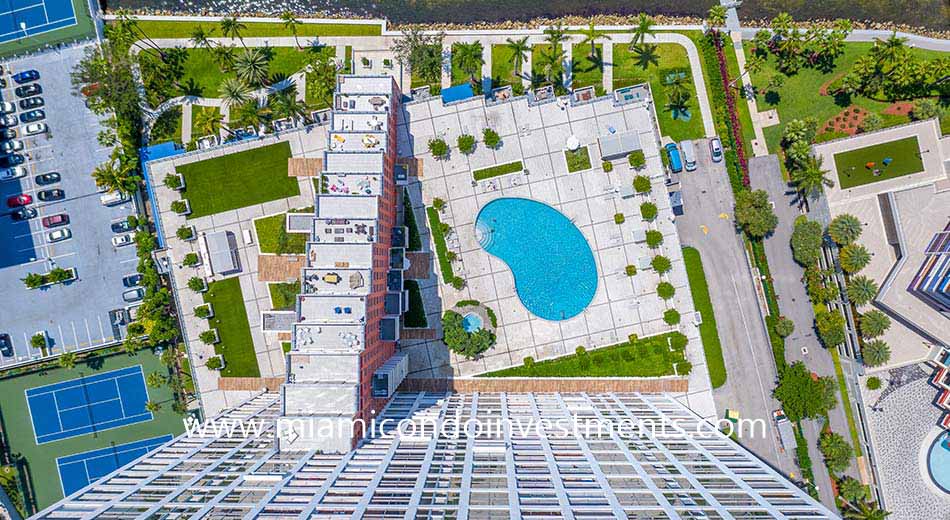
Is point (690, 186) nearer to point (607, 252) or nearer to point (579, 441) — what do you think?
point (607, 252)

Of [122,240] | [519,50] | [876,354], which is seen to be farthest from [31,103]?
[876,354]

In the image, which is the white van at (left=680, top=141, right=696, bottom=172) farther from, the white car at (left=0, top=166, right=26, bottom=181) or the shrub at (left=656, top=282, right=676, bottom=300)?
the white car at (left=0, top=166, right=26, bottom=181)

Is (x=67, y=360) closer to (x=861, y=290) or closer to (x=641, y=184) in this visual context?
(x=641, y=184)

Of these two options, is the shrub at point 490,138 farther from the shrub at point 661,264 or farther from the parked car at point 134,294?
the parked car at point 134,294

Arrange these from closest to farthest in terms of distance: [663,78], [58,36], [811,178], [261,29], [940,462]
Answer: [811,178] < [940,462] < [663,78] < [58,36] < [261,29]

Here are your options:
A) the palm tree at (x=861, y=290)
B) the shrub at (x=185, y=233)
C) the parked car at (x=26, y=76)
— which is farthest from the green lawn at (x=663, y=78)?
the parked car at (x=26, y=76)

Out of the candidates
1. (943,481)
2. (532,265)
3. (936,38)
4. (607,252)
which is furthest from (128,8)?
(943,481)

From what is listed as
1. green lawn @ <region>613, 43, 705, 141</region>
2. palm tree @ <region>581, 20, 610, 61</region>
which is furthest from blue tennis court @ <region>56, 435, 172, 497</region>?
green lawn @ <region>613, 43, 705, 141</region>
